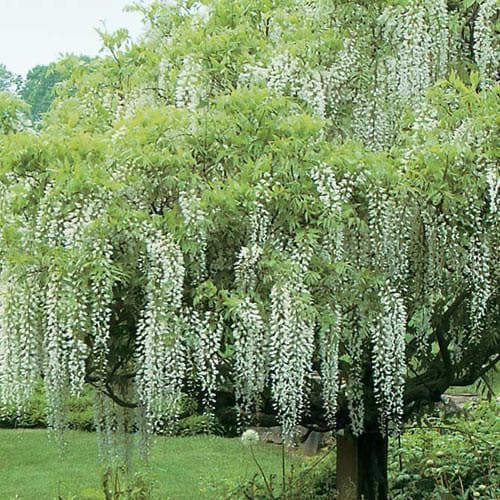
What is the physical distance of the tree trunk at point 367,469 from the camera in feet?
22.1

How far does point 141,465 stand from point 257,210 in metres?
5.72

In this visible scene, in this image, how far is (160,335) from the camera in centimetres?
483

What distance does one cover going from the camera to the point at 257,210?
4.71 m

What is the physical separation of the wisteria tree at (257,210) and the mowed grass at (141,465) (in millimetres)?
3245

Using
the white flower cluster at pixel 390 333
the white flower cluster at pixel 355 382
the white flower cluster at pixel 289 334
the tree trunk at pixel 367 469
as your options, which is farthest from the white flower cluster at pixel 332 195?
the tree trunk at pixel 367 469

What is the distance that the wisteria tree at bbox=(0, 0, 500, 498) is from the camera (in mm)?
4734

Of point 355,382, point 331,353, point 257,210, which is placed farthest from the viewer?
point 355,382

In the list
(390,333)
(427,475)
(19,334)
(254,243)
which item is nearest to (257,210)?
(254,243)

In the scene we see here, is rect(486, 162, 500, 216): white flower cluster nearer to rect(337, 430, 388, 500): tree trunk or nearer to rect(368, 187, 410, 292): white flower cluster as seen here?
rect(368, 187, 410, 292): white flower cluster

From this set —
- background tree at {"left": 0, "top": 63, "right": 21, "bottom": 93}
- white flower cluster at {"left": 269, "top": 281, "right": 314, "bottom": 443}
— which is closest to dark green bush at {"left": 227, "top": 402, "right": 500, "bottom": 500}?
white flower cluster at {"left": 269, "top": 281, "right": 314, "bottom": 443}

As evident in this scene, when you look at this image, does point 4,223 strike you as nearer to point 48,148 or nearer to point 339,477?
point 48,148

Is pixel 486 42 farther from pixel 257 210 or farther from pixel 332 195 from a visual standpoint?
pixel 257 210

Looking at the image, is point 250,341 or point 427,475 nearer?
point 250,341

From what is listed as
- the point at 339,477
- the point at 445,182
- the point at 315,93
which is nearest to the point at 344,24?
the point at 315,93
